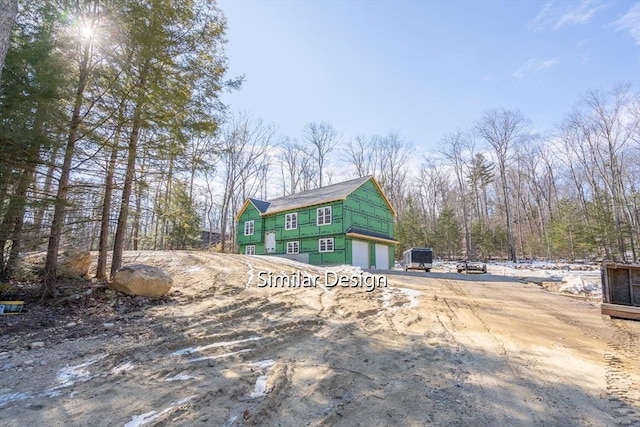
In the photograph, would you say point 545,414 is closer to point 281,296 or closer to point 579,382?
point 579,382

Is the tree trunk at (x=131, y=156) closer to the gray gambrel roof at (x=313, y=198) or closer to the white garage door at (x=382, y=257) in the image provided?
Answer: the gray gambrel roof at (x=313, y=198)

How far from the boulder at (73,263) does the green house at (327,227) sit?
1402cm

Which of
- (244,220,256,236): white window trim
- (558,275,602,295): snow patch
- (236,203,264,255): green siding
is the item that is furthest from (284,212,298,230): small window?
(558,275,602,295): snow patch

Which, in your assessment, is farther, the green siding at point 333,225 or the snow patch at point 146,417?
the green siding at point 333,225

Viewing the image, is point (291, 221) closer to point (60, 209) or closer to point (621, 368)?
point (60, 209)

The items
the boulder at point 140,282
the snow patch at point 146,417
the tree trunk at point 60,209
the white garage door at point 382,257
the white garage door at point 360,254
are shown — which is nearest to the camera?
the snow patch at point 146,417

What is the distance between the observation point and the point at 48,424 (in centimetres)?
240

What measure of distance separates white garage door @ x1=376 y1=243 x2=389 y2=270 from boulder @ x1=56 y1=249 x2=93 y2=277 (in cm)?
1784

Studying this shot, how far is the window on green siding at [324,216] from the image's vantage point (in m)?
21.2

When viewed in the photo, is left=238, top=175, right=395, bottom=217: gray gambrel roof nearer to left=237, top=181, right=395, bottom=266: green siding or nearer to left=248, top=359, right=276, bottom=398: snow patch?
left=237, top=181, right=395, bottom=266: green siding

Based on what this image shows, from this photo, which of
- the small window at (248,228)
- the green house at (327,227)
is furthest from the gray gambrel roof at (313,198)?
the small window at (248,228)

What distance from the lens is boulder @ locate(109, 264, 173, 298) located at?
23.1 ft

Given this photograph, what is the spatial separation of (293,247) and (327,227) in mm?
3446

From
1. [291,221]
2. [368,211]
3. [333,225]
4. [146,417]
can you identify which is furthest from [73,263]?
[368,211]
